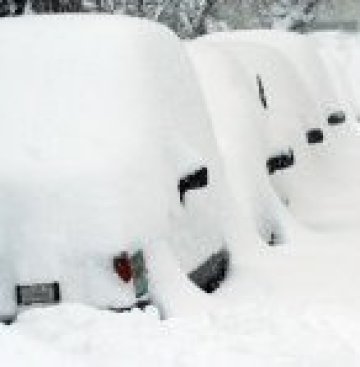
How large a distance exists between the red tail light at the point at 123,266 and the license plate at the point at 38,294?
313 millimetres

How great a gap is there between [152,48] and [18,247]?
1.80m

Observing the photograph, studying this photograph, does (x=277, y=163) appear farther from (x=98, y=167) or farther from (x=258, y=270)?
(x=98, y=167)

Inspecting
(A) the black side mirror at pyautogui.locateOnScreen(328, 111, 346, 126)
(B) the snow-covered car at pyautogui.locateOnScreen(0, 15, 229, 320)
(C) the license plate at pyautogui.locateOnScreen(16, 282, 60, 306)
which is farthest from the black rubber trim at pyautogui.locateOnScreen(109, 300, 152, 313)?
(A) the black side mirror at pyautogui.locateOnScreen(328, 111, 346, 126)

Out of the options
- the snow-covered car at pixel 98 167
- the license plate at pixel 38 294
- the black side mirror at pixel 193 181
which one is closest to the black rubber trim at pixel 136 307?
the snow-covered car at pixel 98 167

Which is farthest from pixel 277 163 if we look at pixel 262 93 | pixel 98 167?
pixel 98 167

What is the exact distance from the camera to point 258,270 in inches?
310

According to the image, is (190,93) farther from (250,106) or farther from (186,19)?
(186,19)

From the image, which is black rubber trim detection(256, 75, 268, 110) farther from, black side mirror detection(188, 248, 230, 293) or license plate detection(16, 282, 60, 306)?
license plate detection(16, 282, 60, 306)

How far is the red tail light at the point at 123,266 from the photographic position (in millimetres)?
6047

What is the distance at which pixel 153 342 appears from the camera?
5.66 meters

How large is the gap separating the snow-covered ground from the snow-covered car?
0.57ft

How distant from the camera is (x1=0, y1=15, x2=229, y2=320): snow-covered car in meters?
6.06

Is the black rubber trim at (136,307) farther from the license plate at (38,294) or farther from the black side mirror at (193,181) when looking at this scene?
the black side mirror at (193,181)

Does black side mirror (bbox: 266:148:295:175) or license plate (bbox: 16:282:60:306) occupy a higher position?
black side mirror (bbox: 266:148:295:175)
